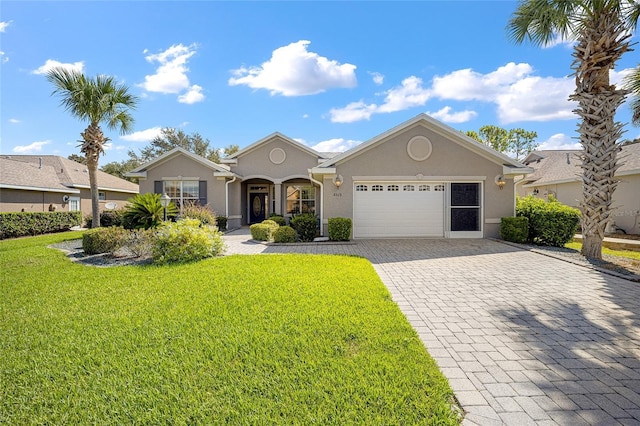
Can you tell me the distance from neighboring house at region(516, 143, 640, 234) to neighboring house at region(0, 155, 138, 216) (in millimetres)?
26769

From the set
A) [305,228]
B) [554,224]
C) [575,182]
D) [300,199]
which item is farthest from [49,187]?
[575,182]

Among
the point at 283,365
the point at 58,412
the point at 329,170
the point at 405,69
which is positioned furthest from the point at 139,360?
the point at 405,69

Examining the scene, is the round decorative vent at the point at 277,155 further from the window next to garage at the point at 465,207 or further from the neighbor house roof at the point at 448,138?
the window next to garage at the point at 465,207

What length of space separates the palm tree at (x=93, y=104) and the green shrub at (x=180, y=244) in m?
8.65

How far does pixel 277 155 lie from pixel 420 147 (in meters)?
10.0

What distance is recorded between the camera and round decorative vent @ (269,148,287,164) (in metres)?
19.1

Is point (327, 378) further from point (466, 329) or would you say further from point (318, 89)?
point (318, 89)

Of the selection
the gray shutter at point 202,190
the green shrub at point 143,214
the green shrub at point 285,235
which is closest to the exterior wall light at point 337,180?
the green shrub at point 285,235

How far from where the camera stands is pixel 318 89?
1933 centimetres

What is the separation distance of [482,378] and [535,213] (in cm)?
1113

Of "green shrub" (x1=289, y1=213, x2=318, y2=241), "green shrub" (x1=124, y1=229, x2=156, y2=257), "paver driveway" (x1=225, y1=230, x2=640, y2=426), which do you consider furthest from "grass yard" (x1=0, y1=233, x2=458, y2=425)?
"green shrub" (x1=289, y1=213, x2=318, y2=241)

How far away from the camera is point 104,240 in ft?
30.8

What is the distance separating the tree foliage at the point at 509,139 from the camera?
129ft

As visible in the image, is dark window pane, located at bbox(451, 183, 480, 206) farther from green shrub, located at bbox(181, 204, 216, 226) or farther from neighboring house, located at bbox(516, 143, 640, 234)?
green shrub, located at bbox(181, 204, 216, 226)
